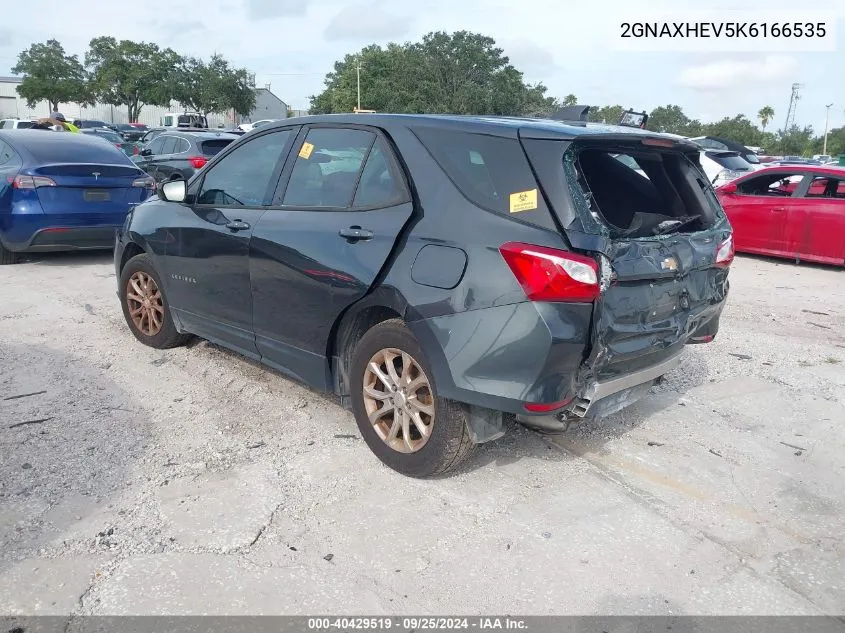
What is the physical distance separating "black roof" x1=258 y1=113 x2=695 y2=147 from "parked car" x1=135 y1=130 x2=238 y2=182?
9636 mm

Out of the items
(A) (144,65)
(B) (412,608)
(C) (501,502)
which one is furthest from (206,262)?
(A) (144,65)

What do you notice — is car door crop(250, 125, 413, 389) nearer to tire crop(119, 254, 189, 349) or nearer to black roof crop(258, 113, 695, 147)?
black roof crop(258, 113, 695, 147)

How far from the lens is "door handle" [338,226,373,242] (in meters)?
3.56

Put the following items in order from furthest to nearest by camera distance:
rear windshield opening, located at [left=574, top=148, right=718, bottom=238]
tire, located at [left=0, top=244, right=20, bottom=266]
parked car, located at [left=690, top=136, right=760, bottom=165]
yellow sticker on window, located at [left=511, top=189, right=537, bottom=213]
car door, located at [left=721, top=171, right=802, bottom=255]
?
parked car, located at [left=690, top=136, right=760, bottom=165], car door, located at [left=721, top=171, right=802, bottom=255], tire, located at [left=0, top=244, right=20, bottom=266], rear windshield opening, located at [left=574, top=148, right=718, bottom=238], yellow sticker on window, located at [left=511, top=189, right=537, bottom=213]

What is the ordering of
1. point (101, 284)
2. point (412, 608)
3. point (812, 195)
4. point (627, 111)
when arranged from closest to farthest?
1. point (412, 608)
2. point (627, 111)
3. point (101, 284)
4. point (812, 195)

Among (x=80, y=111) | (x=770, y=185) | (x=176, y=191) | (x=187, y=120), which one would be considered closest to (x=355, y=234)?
(x=176, y=191)

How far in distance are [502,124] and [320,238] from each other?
1.14 metres

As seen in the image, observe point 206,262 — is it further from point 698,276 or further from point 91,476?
point 698,276

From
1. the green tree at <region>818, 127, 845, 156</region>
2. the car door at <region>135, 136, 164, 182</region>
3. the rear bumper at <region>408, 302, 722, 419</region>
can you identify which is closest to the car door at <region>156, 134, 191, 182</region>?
the car door at <region>135, 136, 164, 182</region>

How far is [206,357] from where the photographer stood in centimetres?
545

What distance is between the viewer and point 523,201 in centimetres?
311

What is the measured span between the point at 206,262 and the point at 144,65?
195ft

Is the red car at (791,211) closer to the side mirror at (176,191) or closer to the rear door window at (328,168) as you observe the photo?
the rear door window at (328,168)

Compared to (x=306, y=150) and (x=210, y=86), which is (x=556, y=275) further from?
(x=210, y=86)
